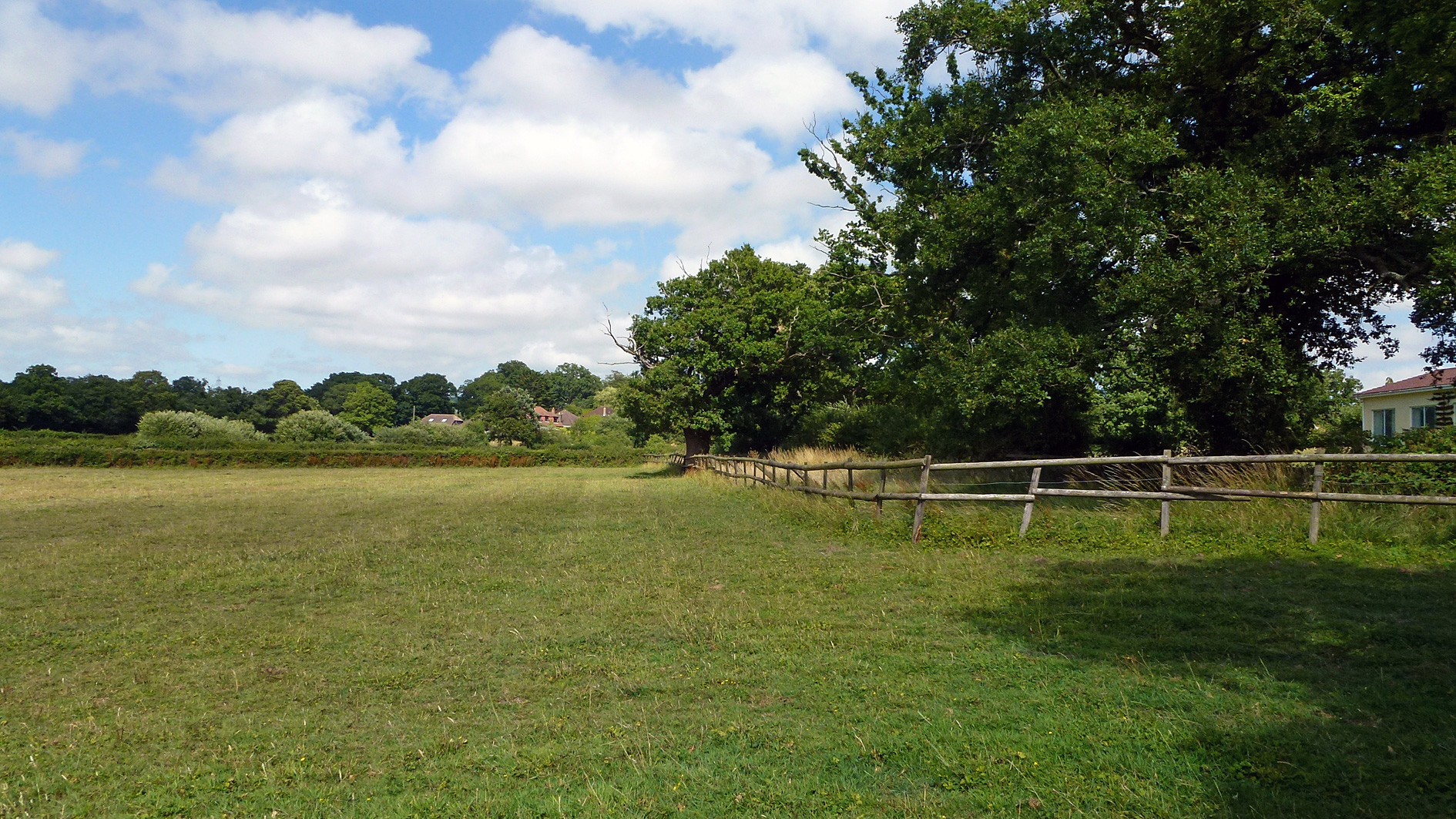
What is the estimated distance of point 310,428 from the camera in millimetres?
69562

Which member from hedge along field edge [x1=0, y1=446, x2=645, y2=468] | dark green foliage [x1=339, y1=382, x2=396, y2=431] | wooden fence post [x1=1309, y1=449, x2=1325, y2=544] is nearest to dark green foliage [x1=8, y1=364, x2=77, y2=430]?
dark green foliage [x1=339, y1=382, x2=396, y2=431]

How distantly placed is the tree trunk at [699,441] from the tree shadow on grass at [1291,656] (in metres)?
34.2

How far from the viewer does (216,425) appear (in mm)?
61312

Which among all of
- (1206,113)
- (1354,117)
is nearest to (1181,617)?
(1354,117)

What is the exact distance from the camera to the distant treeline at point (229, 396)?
8369 cm

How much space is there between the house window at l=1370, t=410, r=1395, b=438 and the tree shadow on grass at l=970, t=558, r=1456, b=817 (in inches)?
1599

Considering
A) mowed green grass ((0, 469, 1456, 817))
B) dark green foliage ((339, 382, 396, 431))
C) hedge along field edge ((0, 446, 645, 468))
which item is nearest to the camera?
mowed green grass ((0, 469, 1456, 817))

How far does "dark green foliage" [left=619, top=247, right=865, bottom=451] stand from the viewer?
131 ft

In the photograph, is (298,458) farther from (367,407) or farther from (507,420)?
(367,407)

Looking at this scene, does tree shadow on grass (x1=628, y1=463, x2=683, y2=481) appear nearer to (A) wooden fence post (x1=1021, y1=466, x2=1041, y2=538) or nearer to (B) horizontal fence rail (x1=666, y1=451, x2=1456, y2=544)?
(B) horizontal fence rail (x1=666, y1=451, x2=1456, y2=544)

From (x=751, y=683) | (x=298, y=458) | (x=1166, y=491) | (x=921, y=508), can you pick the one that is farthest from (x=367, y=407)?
(x=751, y=683)

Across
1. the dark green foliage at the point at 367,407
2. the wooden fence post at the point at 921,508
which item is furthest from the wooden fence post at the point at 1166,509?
the dark green foliage at the point at 367,407

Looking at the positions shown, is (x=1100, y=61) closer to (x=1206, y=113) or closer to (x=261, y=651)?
(x=1206, y=113)

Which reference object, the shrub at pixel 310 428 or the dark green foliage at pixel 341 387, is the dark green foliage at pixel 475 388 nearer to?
the dark green foliage at pixel 341 387
